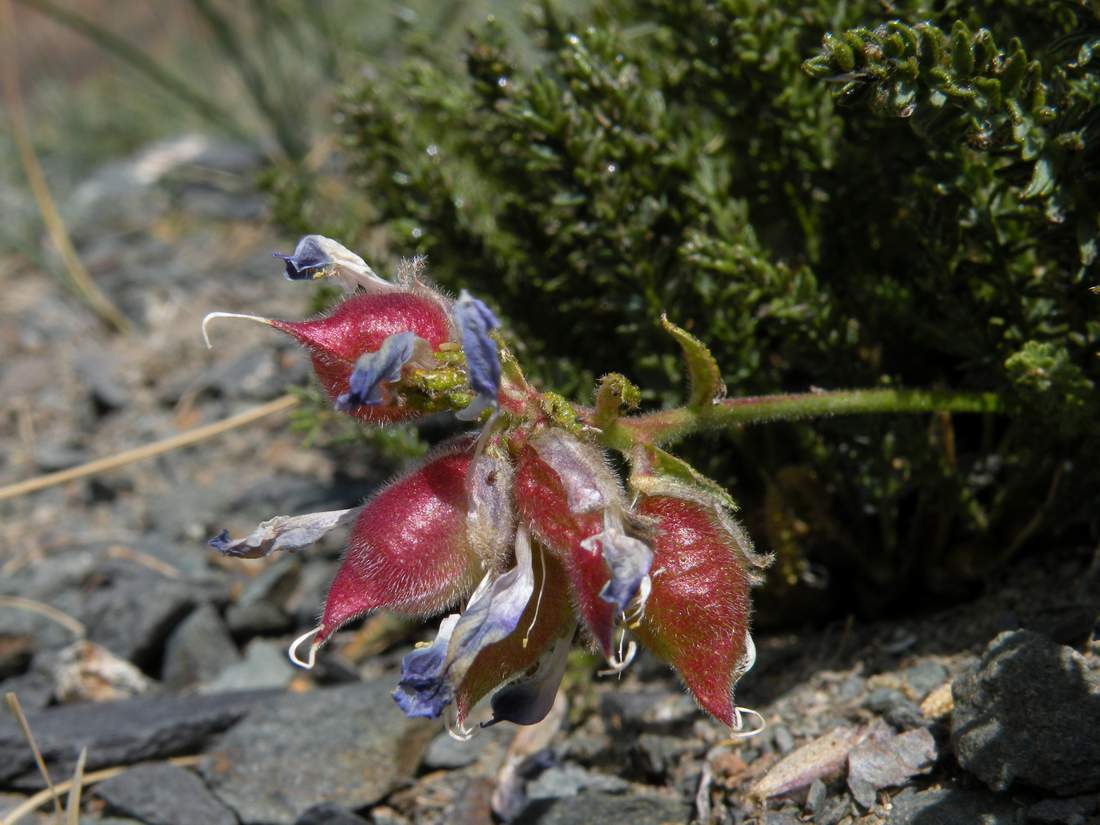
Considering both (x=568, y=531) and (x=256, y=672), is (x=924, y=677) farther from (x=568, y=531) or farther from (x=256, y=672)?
(x=256, y=672)

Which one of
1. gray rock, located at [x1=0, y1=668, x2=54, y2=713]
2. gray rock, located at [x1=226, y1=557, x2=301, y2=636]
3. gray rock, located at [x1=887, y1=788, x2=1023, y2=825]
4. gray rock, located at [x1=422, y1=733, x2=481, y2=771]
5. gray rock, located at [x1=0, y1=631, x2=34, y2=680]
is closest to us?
gray rock, located at [x1=887, y1=788, x2=1023, y2=825]

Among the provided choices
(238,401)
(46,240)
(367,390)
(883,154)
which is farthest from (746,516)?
(46,240)

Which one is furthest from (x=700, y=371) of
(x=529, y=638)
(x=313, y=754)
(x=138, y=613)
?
(x=138, y=613)

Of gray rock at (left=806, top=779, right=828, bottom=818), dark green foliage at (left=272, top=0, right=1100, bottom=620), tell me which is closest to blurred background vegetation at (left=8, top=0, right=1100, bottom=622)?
dark green foliage at (left=272, top=0, right=1100, bottom=620)

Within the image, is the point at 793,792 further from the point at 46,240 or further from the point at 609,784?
the point at 46,240

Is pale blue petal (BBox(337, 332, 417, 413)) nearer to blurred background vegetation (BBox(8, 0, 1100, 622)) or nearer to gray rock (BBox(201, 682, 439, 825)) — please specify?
blurred background vegetation (BBox(8, 0, 1100, 622))
